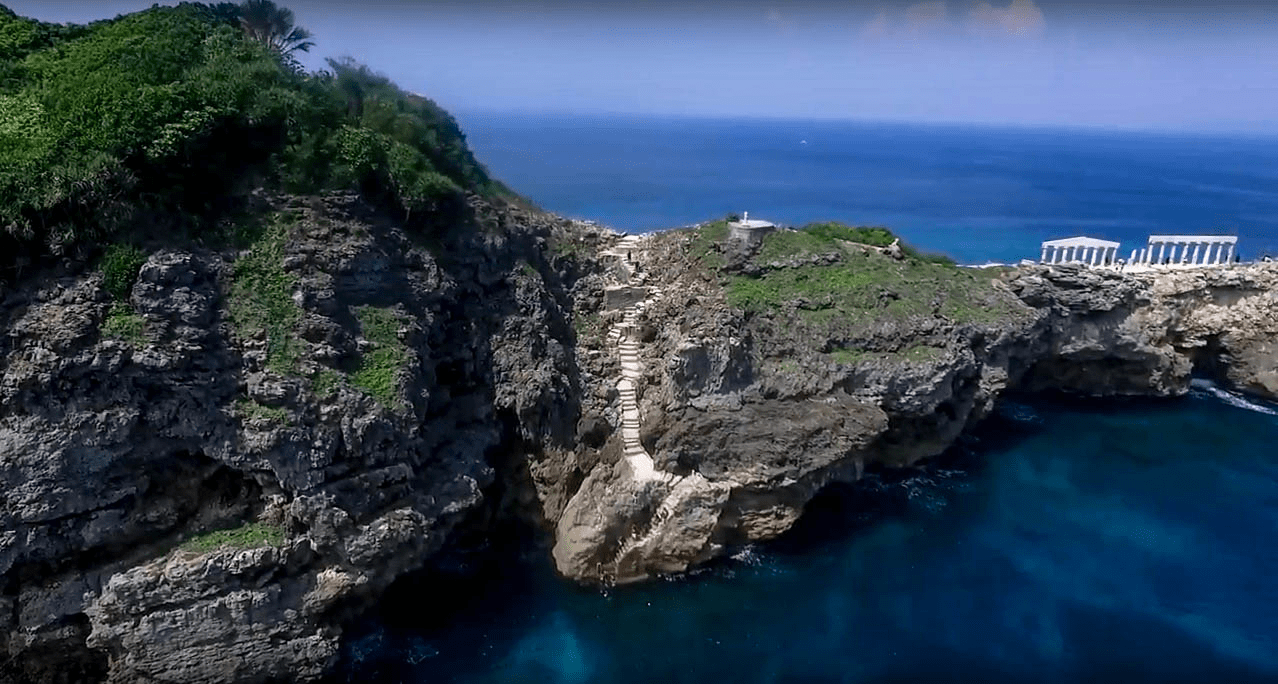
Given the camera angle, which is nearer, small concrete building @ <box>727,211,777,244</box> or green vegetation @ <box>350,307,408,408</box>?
green vegetation @ <box>350,307,408,408</box>

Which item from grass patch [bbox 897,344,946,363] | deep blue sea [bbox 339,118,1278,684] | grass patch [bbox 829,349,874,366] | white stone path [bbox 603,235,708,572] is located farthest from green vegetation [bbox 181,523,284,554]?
grass patch [bbox 897,344,946,363]

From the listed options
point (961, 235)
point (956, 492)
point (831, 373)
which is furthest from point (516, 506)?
→ point (961, 235)

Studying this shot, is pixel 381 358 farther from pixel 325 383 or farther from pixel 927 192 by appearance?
pixel 927 192

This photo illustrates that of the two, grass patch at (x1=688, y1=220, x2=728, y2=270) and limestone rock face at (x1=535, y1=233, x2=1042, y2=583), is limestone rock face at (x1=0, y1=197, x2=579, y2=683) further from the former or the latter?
grass patch at (x1=688, y1=220, x2=728, y2=270)

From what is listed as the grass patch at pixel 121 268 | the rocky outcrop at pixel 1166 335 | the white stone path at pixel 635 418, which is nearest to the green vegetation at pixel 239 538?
the grass patch at pixel 121 268

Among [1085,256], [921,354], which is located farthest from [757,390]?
[1085,256]

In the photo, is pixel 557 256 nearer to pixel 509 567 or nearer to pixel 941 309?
pixel 509 567
